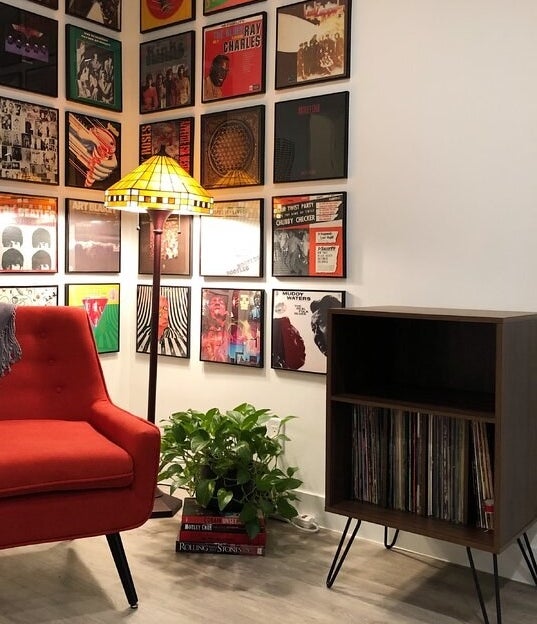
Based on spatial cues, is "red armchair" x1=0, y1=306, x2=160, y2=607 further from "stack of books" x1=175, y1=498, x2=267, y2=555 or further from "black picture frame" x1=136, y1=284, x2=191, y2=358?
"black picture frame" x1=136, y1=284, x2=191, y2=358

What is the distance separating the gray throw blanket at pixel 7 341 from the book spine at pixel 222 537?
84 centimetres

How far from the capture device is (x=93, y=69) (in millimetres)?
3287

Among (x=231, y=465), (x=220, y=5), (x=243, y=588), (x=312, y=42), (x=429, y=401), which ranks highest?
(x=220, y=5)

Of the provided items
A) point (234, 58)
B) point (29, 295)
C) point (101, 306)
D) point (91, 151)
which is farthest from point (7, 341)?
point (234, 58)

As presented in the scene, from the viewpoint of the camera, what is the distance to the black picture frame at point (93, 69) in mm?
3189

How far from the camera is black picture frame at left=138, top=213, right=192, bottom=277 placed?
3.29m

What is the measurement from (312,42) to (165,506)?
6.22ft

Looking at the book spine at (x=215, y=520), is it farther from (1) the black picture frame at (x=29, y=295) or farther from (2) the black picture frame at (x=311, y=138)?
(2) the black picture frame at (x=311, y=138)

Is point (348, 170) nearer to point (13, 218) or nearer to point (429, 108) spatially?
point (429, 108)

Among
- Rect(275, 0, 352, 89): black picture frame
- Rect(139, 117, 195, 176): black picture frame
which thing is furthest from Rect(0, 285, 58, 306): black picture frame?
Rect(275, 0, 352, 89): black picture frame

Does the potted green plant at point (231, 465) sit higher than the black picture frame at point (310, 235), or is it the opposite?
the black picture frame at point (310, 235)

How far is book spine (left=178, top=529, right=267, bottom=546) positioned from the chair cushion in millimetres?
545

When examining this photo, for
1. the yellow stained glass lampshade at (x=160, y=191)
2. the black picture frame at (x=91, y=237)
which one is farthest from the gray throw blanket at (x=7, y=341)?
the black picture frame at (x=91, y=237)

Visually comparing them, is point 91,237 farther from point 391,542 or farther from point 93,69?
point 391,542
